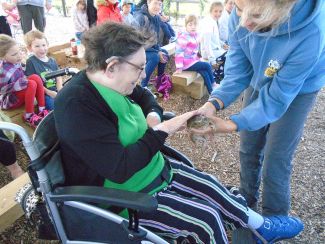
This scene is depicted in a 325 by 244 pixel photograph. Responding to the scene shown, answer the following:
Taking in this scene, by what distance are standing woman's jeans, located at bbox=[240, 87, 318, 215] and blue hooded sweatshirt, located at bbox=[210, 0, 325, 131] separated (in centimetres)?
12

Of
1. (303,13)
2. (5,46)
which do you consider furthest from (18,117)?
(303,13)

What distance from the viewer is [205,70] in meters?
4.39

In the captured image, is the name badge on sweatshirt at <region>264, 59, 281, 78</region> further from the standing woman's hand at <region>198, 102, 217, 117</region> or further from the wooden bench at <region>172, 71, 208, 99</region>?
the wooden bench at <region>172, 71, 208, 99</region>

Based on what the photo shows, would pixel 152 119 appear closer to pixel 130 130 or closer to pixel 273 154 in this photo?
pixel 130 130

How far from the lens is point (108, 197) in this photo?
1203mm

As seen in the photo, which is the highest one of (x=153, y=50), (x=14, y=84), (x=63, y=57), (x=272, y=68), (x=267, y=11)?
(x=267, y=11)

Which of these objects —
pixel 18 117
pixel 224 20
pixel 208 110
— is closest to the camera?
pixel 208 110

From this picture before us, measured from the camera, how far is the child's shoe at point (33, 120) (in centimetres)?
308

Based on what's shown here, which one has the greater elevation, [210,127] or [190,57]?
[210,127]

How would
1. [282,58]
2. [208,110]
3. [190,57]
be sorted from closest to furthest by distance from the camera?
[282,58] → [208,110] → [190,57]

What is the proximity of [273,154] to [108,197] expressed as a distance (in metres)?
1.18

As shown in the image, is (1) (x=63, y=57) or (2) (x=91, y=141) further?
(1) (x=63, y=57)

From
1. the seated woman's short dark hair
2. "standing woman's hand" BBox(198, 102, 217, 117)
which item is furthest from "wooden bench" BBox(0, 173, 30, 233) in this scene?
"standing woman's hand" BBox(198, 102, 217, 117)

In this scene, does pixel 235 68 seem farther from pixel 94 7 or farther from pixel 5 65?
pixel 94 7
